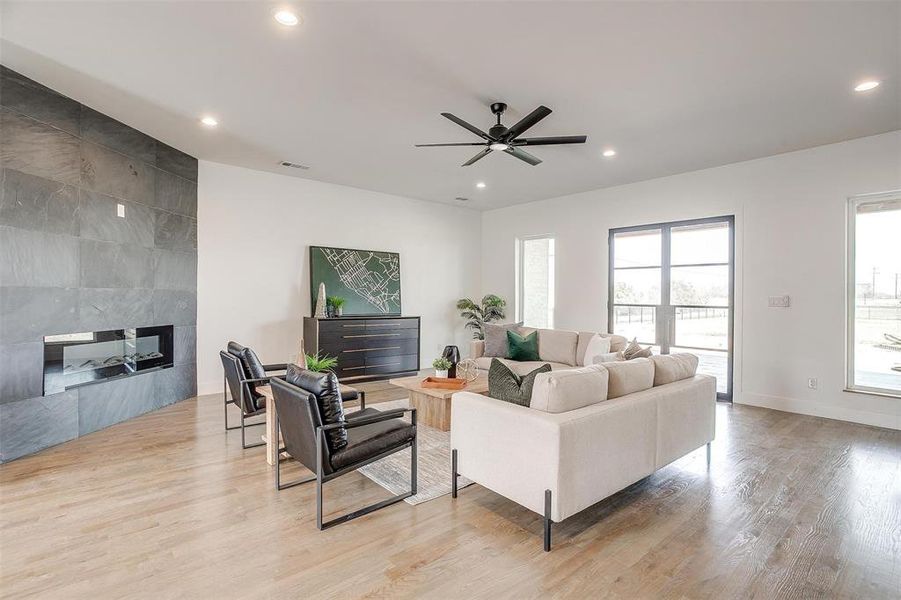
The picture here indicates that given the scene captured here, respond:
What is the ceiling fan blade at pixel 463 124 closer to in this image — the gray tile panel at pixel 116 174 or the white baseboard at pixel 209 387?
the gray tile panel at pixel 116 174

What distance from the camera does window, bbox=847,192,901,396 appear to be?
4668mm

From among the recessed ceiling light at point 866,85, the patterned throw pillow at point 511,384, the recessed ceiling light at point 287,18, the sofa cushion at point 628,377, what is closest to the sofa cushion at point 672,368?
the sofa cushion at point 628,377

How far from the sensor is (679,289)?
633 cm

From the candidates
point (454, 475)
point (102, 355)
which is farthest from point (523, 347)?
point (102, 355)

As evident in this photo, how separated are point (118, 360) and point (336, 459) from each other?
3547 millimetres

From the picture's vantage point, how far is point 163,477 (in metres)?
3.22

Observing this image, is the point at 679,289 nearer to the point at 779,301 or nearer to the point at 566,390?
the point at 779,301

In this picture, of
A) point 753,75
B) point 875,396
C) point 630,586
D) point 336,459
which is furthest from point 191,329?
point 875,396

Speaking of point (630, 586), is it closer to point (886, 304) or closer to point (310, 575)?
point (310, 575)

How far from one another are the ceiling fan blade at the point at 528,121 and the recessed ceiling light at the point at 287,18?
5.80 feet

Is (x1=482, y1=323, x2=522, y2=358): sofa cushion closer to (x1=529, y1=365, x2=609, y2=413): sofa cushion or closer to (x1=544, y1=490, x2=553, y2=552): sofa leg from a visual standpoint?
(x1=529, y1=365, x2=609, y2=413): sofa cushion

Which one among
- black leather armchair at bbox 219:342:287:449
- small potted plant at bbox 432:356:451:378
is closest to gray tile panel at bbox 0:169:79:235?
black leather armchair at bbox 219:342:287:449

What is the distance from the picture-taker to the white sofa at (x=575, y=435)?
236 cm

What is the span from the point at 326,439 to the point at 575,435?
142cm
